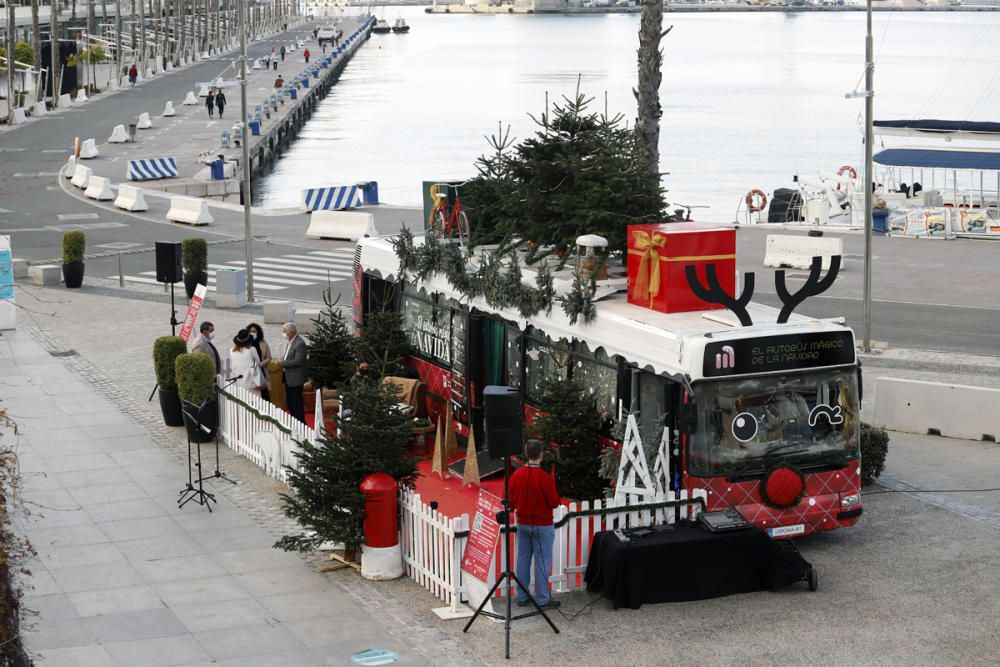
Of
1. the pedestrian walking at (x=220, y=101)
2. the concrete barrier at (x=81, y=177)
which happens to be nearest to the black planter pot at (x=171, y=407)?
the concrete barrier at (x=81, y=177)

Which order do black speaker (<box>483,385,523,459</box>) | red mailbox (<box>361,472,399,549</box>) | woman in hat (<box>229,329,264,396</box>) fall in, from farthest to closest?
woman in hat (<box>229,329,264,396</box>)
red mailbox (<box>361,472,399,549</box>)
black speaker (<box>483,385,523,459</box>)

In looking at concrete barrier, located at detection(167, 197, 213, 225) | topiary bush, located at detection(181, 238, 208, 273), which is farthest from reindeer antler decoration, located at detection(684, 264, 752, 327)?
concrete barrier, located at detection(167, 197, 213, 225)

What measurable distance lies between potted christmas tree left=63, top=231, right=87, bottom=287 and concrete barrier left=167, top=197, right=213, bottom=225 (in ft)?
38.6

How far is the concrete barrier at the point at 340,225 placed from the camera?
1697 inches

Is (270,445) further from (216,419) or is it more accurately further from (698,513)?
(698,513)

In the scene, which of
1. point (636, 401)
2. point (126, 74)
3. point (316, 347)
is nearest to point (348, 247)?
point (316, 347)

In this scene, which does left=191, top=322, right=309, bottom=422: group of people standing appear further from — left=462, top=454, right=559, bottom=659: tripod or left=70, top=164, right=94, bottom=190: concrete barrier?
left=70, top=164, right=94, bottom=190: concrete barrier

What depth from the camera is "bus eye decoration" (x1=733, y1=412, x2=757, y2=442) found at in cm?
1457

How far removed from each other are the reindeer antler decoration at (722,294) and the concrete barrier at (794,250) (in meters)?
21.8

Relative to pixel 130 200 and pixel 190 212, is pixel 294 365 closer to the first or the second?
pixel 190 212

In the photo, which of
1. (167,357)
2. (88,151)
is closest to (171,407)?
(167,357)

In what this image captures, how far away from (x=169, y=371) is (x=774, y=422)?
31.7ft

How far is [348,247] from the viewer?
139 ft

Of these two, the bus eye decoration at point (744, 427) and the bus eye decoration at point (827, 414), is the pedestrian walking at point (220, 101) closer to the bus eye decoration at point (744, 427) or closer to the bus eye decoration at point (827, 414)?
the bus eye decoration at point (827, 414)
